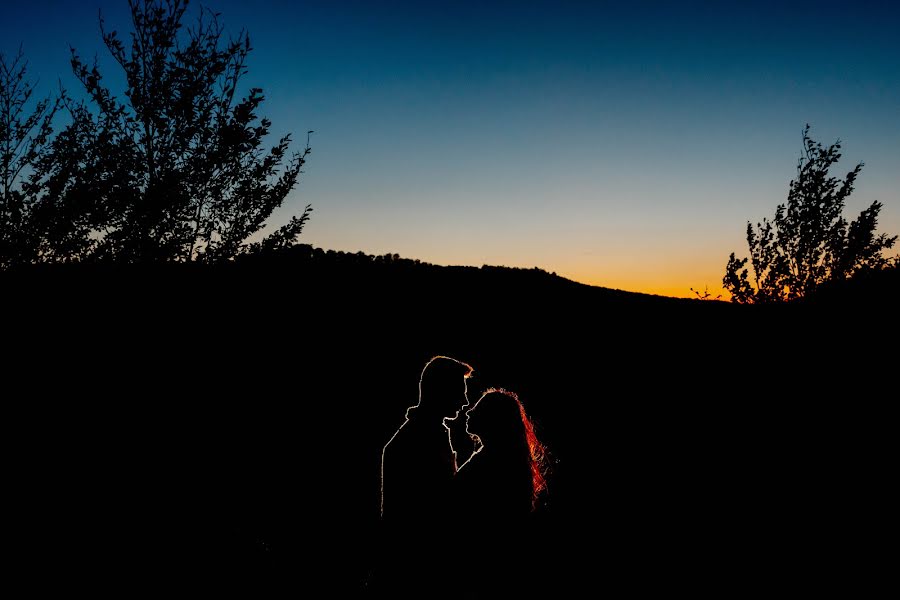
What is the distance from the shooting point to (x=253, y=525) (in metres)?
7.89

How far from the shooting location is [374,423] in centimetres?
923

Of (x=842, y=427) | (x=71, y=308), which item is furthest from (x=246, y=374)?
(x=842, y=427)

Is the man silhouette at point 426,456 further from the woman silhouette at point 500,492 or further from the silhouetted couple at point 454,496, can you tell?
the woman silhouette at point 500,492

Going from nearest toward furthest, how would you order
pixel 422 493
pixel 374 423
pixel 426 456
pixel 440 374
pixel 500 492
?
pixel 374 423 → pixel 422 493 → pixel 426 456 → pixel 500 492 → pixel 440 374

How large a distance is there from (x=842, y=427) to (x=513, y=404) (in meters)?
6.63

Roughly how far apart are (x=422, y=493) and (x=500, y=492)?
1.89 metres

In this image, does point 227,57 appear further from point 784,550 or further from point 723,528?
point 784,550

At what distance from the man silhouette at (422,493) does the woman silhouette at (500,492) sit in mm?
504

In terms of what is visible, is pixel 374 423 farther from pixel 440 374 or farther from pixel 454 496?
pixel 454 496

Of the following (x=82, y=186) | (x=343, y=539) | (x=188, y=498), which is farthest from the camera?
(x=82, y=186)

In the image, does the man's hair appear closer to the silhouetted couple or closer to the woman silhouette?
the silhouetted couple

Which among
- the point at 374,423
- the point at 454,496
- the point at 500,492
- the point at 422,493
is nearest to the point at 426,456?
the point at 422,493

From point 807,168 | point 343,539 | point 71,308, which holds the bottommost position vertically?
point 343,539

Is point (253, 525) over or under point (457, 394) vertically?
under
